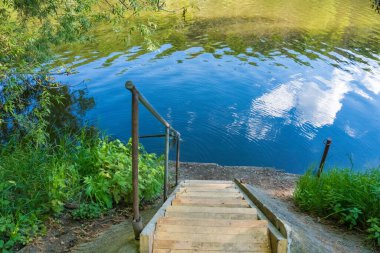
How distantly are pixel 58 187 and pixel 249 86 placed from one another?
10599mm

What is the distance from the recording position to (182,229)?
2.65 meters

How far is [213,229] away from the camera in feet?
8.70

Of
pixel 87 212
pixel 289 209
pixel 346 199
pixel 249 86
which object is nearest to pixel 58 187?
pixel 87 212

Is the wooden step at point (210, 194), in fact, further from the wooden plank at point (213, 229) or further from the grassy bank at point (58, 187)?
the wooden plank at point (213, 229)

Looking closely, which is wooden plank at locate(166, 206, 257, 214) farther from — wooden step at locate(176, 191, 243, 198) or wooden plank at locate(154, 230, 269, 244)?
wooden step at locate(176, 191, 243, 198)

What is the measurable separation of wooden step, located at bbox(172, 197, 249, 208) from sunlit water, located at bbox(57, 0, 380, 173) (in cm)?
525

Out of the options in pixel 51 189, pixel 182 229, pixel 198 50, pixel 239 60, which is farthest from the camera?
pixel 198 50

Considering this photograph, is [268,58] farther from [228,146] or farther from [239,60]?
[228,146]

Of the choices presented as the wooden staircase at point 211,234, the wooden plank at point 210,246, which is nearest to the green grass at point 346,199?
the wooden staircase at point 211,234

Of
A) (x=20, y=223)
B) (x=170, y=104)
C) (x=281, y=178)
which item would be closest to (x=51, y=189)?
(x=20, y=223)

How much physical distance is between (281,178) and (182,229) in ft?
18.9

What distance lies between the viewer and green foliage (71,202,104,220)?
4.11m

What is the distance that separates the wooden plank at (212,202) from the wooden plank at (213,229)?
941 mm

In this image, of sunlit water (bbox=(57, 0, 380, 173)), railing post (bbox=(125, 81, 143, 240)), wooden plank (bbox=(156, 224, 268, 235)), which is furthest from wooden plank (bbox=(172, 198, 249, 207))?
sunlit water (bbox=(57, 0, 380, 173))
